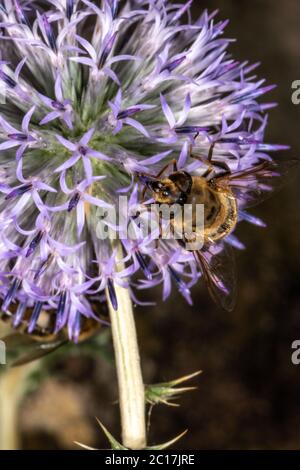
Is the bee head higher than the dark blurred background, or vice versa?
the bee head

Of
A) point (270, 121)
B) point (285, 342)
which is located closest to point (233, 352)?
point (285, 342)

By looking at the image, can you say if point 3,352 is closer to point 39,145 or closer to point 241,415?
point 39,145

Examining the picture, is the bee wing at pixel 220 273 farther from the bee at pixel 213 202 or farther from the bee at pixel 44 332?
the bee at pixel 44 332

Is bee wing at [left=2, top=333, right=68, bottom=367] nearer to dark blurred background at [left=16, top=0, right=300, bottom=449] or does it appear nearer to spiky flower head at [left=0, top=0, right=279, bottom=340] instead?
spiky flower head at [left=0, top=0, right=279, bottom=340]

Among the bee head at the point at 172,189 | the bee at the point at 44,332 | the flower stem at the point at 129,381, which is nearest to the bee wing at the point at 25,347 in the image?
the bee at the point at 44,332

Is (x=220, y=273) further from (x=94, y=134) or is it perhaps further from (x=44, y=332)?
(x=44, y=332)

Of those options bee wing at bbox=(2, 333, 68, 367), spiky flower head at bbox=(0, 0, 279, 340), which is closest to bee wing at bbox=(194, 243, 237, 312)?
spiky flower head at bbox=(0, 0, 279, 340)

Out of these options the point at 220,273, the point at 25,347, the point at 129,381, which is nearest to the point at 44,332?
the point at 25,347
